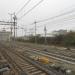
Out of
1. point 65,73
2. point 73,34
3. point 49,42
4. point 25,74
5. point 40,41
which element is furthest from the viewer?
point 40,41

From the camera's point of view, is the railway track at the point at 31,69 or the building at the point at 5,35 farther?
the building at the point at 5,35

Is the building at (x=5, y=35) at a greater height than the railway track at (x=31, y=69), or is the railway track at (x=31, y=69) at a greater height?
the building at (x=5, y=35)

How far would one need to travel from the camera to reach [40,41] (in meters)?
61.6

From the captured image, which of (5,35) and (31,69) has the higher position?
A: (5,35)

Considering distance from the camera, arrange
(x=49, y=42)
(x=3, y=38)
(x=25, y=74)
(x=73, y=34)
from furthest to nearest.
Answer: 1. (x=3, y=38)
2. (x=49, y=42)
3. (x=73, y=34)
4. (x=25, y=74)

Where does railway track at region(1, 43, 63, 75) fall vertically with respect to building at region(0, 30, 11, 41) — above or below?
below

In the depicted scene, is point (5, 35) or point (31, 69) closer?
point (31, 69)

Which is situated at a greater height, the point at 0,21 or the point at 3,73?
the point at 0,21

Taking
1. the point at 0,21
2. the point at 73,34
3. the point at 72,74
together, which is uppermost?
the point at 0,21

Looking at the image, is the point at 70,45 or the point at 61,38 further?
the point at 61,38

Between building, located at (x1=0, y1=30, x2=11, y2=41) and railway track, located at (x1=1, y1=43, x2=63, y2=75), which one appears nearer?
railway track, located at (x1=1, y1=43, x2=63, y2=75)

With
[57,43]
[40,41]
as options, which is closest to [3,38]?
[40,41]

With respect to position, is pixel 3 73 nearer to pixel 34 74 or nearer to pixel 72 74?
pixel 34 74

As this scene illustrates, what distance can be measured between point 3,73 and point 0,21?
2645 centimetres
